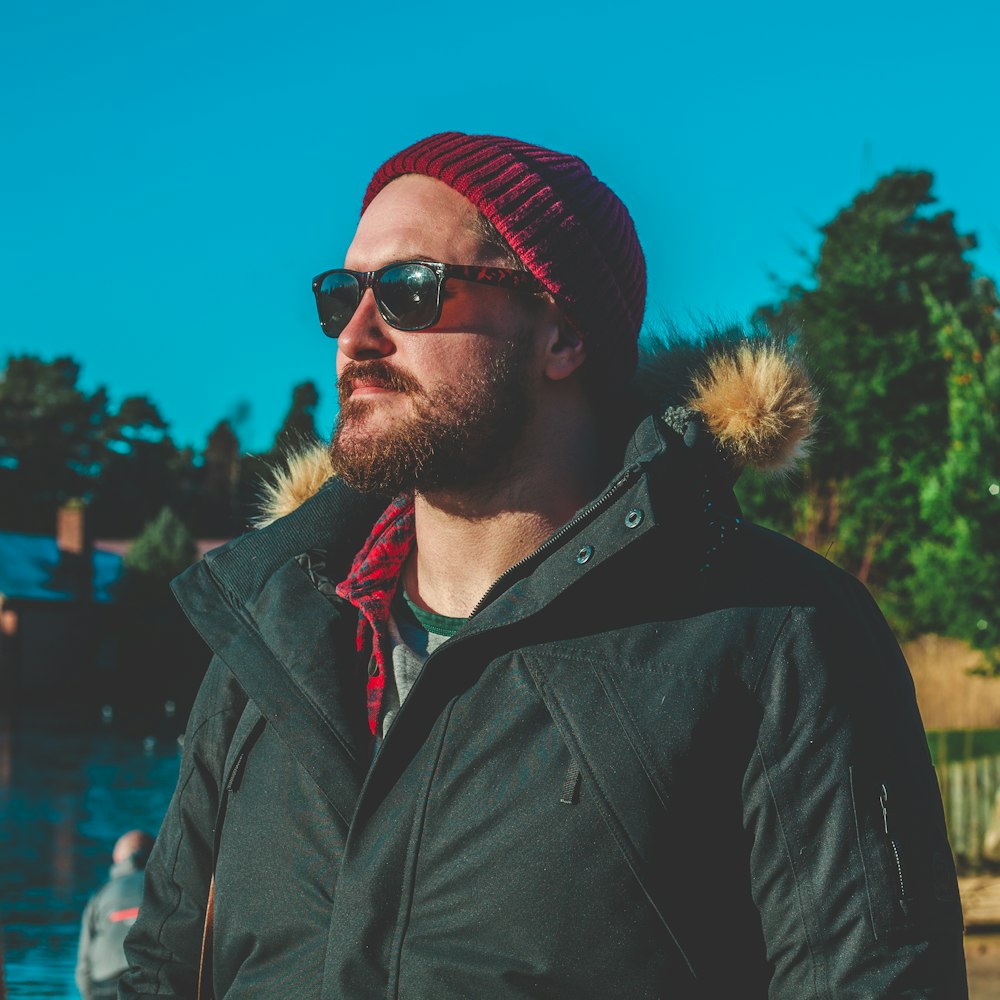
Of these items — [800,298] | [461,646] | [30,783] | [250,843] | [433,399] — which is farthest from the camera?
[800,298]

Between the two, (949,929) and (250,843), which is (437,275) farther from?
(949,929)

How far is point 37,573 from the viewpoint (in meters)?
48.4

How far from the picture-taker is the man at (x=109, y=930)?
19.1ft

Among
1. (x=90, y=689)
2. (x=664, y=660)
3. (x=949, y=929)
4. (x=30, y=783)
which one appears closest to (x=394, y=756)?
(x=664, y=660)

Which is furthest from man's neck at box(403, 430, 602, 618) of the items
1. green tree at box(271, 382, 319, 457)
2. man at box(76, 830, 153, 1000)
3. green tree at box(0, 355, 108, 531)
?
green tree at box(0, 355, 108, 531)

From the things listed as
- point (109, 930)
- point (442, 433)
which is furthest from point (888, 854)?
point (109, 930)

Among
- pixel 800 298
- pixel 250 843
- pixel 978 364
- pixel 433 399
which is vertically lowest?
pixel 250 843

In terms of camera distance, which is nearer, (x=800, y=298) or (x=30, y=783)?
(x=30, y=783)

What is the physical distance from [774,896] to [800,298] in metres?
23.2

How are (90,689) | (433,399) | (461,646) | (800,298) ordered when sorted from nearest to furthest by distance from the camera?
(461,646), (433,399), (800,298), (90,689)

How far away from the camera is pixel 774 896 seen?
199 cm

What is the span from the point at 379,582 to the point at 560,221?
2.49 ft

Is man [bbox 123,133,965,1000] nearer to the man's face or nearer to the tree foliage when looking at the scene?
the man's face

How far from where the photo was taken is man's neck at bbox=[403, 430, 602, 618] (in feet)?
8.29
